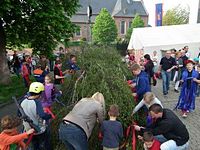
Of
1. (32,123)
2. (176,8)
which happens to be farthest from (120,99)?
(176,8)

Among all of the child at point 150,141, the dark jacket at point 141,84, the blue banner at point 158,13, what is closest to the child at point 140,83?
the dark jacket at point 141,84

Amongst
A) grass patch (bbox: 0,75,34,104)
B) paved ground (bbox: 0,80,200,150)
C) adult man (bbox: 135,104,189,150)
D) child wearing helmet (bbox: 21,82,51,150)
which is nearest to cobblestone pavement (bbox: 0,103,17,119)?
paved ground (bbox: 0,80,200,150)

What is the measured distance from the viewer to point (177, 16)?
196ft

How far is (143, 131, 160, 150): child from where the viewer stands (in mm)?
4148

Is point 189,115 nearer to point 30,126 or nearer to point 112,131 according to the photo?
point 112,131

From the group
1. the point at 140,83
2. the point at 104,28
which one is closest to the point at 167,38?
the point at 140,83

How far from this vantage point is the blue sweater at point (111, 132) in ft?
14.8

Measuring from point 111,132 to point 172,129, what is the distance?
1.03 m

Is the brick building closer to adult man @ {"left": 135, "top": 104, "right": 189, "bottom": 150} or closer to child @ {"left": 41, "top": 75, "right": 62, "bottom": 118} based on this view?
child @ {"left": 41, "top": 75, "right": 62, "bottom": 118}

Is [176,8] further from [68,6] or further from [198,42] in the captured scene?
[68,6]

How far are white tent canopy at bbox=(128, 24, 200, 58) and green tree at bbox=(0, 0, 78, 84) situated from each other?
618 cm

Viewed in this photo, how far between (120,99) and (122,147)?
40.7 inches

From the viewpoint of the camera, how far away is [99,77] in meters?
6.12

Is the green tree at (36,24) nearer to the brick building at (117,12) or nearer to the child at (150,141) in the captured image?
the child at (150,141)
